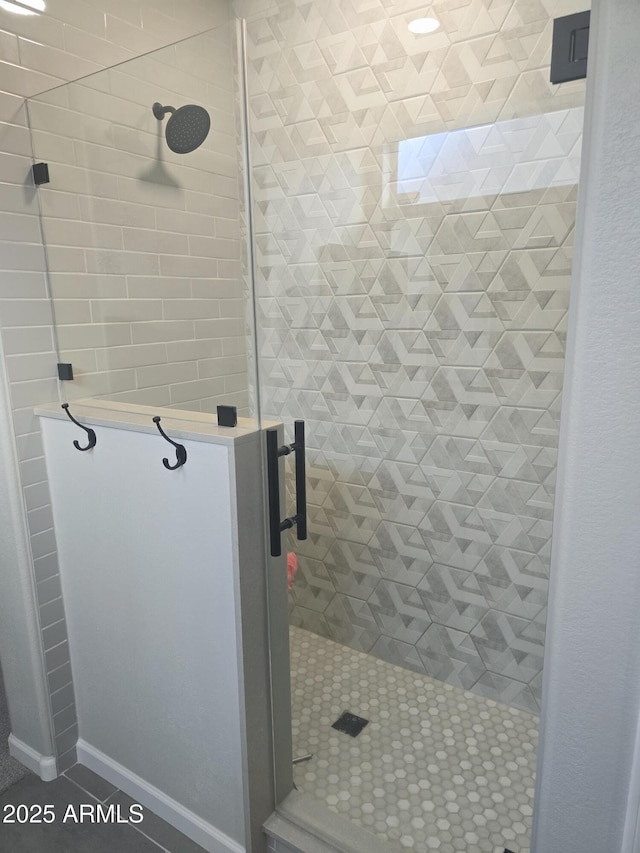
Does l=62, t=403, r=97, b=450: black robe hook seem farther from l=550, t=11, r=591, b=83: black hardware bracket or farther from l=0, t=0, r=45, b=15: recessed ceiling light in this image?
l=550, t=11, r=591, b=83: black hardware bracket

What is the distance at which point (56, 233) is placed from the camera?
5.51ft

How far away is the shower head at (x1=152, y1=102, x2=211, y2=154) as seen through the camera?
4.88 feet

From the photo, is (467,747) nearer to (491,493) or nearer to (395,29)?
(491,493)

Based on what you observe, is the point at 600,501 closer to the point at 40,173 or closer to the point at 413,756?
the point at 413,756

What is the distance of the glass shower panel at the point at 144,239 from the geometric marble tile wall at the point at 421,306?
0.30 m

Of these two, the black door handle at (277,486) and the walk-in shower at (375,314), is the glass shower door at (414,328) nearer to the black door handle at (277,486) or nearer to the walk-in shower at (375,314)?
the walk-in shower at (375,314)

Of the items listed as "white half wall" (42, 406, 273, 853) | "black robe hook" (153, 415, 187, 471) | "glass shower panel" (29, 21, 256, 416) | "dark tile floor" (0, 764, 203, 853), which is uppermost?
"glass shower panel" (29, 21, 256, 416)

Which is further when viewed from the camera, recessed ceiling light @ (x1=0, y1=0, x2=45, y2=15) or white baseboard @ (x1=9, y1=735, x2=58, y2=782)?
white baseboard @ (x1=9, y1=735, x2=58, y2=782)

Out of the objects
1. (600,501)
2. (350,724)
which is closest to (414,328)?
(600,501)

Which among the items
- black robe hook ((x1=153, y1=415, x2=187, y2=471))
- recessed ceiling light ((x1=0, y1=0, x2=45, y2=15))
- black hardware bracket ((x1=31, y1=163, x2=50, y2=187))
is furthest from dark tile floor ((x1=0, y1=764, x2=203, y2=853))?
recessed ceiling light ((x1=0, y1=0, x2=45, y2=15))

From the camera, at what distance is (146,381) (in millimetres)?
1684

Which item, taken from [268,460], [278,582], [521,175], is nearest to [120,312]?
[268,460]

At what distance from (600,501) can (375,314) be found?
1312 millimetres

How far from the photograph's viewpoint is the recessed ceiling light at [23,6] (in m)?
1.50
